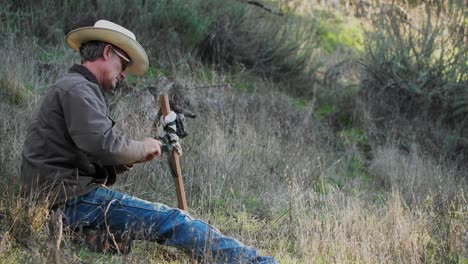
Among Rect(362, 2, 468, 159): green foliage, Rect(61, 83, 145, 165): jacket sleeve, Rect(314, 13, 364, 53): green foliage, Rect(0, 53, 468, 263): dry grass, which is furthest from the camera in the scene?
Rect(314, 13, 364, 53): green foliage

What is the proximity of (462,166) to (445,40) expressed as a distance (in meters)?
1.89

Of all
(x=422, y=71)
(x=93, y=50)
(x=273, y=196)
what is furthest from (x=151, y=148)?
(x=422, y=71)

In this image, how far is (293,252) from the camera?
5039 millimetres

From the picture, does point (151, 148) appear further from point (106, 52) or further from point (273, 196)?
point (273, 196)

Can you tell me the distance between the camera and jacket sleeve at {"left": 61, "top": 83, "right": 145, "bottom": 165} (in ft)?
12.5

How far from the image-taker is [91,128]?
12.5 ft

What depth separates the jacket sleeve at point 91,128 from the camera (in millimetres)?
3822

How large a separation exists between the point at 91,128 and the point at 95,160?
0.33 m

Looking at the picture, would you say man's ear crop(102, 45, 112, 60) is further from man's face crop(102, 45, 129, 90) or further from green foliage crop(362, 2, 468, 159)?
green foliage crop(362, 2, 468, 159)

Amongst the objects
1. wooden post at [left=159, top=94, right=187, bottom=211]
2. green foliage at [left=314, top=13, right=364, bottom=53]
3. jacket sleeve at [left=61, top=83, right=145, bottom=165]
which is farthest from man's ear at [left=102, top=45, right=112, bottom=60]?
green foliage at [left=314, top=13, right=364, bottom=53]

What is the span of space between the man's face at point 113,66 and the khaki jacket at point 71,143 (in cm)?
11

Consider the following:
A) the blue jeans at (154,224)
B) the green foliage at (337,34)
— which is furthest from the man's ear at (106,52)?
the green foliage at (337,34)

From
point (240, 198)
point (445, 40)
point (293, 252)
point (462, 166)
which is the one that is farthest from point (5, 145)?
point (445, 40)

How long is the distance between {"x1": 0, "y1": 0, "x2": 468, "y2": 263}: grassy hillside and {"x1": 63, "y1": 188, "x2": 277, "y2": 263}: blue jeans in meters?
0.17
